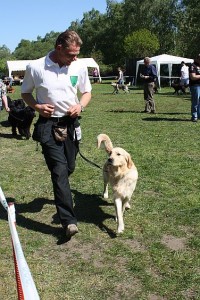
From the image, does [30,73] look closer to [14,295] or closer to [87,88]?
[87,88]

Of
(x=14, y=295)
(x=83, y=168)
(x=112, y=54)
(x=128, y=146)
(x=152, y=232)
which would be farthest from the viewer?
(x=112, y=54)

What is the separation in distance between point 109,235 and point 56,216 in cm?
83

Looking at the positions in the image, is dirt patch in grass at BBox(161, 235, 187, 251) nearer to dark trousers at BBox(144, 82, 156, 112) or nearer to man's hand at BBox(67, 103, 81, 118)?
man's hand at BBox(67, 103, 81, 118)

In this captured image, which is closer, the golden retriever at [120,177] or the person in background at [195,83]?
the golden retriever at [120,177]

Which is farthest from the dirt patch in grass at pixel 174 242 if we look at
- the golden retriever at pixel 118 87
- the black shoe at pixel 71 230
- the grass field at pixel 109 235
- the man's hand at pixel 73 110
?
the golden retriever at pixel 118 87

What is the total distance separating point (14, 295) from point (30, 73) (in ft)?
6.92

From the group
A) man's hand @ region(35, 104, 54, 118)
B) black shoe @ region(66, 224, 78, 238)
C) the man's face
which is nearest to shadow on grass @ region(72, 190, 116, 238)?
black shoe @ region(66, 224, 78, 238)

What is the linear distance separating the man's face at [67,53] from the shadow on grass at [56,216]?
1.83 meters

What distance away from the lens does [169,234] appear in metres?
4.27

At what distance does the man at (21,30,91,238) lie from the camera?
3.98 m

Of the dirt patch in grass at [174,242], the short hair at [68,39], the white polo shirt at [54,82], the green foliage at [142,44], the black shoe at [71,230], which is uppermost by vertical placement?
the green foliage at [142,44]

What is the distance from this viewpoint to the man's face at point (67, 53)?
3.83m

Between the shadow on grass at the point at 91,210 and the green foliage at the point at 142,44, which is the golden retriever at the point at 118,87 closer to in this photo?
the shadow on grass at the point at 91,210

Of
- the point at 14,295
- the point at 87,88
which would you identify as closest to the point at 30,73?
the point at 87,88
